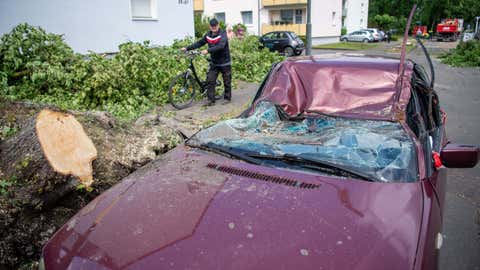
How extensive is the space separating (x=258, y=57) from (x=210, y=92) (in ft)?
19.3

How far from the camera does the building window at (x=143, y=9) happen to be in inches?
465

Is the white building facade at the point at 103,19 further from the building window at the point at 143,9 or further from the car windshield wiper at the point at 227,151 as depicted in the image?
the car windshield wiper at the point at 227,151

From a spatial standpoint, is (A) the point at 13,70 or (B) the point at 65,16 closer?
(A) the point at 13,70

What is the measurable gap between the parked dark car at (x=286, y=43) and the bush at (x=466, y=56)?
25.8 ft

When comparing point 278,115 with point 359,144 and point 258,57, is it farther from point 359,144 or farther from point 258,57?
point 258,57

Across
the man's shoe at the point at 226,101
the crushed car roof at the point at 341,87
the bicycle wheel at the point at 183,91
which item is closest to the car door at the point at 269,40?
the man's shoe at the point at 226,101

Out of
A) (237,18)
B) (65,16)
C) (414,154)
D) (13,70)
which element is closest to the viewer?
(414,154)

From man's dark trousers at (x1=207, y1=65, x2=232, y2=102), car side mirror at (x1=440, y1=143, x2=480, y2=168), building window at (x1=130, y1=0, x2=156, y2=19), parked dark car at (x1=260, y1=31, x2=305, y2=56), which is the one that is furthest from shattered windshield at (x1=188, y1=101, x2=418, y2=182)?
parked dark car at (x1=260, y1=31, x2=305, y2=56)

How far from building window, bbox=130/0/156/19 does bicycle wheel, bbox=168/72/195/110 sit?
4.99m

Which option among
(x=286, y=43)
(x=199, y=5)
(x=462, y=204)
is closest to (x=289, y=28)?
(x=199, y=5)

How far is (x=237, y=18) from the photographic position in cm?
3494

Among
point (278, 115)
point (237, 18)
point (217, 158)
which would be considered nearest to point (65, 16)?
point (278, 115)

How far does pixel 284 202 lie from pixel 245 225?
0.85 feet

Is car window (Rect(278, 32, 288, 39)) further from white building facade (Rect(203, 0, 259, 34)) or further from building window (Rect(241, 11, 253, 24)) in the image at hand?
building window (Rect(241, 11, 253, 24))
